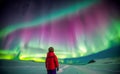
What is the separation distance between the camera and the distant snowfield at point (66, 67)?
337 inches

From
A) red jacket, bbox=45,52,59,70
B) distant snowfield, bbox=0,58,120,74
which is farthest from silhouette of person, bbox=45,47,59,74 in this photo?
distant snowfield, bbox=0,58,120,74

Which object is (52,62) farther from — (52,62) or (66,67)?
(66,67)

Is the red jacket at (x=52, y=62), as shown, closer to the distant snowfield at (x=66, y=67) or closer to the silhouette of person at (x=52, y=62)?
the silhouette of person at (x=52, y=62)

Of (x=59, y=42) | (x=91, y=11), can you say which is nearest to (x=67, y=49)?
(x=59, y=42)

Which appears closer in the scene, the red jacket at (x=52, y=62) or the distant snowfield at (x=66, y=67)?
the red jacket at (x=52, y=62)

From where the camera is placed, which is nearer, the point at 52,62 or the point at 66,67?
the point at 52,62

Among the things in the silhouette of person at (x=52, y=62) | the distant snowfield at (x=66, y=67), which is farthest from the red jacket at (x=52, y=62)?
the distant snowfield at (x=66, y=67)

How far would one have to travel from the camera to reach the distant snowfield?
28.1 feet

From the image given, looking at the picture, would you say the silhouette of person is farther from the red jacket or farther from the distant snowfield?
the distant snowfield

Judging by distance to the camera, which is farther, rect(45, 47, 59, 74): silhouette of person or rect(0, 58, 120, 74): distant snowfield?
rect(0, 58, 120, 74): distant snowfield

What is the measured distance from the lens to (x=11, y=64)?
877cm

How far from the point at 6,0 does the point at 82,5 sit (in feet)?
8.93

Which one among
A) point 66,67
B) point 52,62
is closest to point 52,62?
point 52,62

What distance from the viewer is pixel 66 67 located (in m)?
8.80
